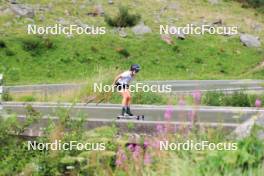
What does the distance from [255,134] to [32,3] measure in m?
39.9

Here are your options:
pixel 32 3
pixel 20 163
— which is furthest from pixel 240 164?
pixel 32 3

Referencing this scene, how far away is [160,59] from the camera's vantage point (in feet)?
133

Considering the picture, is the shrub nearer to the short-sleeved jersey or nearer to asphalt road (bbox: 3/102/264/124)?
asphalt road (bbox: 3/102/264/124)

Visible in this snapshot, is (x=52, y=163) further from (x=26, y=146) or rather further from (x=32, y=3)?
(x=32, y=3)

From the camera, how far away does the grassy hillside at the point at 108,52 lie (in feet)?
121

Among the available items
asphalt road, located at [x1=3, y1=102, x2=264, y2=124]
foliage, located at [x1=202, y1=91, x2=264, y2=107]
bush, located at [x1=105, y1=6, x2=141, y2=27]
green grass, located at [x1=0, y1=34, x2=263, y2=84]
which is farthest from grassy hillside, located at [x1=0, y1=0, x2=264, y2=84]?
asphalt road, located at [x1=3, y1=102, x2=264, y2=124]

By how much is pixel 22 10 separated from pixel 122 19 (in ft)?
22.7

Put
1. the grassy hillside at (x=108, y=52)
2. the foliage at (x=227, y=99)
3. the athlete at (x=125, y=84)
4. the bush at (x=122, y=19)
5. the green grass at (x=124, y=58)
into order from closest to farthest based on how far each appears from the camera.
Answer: the athlete at (x=125, y=84) → the foliage at (x=227, y=99) → the green grass at (x=124, y=58) → the grassy hillside at (x=108, y=52) → the bush at (x=122, y=19)

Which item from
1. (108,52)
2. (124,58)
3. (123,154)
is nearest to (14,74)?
(108,52)

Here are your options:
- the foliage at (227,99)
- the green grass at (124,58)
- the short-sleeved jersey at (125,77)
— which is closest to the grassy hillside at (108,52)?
the green grass at (124,58)

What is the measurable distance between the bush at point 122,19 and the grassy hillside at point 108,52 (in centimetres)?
54

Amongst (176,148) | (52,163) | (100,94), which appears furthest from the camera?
(100,94)

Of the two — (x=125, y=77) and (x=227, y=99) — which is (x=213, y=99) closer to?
(x=227, y=99)

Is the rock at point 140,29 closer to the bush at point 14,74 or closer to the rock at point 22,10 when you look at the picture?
the rock at point 22,10
